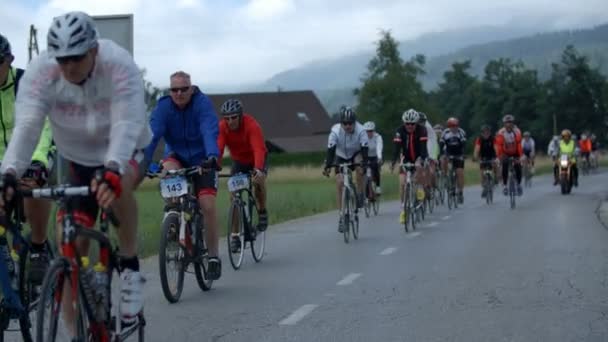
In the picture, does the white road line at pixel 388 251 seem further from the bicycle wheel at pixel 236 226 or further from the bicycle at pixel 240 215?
the bicycle wheel at pixel 236 226

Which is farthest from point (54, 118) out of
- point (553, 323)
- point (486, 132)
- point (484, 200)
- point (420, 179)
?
point (484, 200)

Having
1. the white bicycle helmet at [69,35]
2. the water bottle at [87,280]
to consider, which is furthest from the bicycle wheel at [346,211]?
the white bicycle helmet at [69,35]

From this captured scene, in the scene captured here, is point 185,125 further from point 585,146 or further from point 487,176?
point 585,146

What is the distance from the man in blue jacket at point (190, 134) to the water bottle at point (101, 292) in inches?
160

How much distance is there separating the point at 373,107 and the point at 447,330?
96.1 m

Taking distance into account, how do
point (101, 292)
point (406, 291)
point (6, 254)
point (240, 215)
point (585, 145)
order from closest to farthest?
point (101, 292)
point (6, 254)
point (406, 291)
point (240, 215)
point (585, 145)

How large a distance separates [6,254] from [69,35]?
71.1 inches

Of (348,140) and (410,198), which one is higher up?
(348,140)

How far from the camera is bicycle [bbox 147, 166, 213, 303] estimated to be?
9.95 meters

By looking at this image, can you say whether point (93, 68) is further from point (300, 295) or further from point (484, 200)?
point (484, 200)

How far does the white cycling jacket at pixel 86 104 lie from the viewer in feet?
19.2

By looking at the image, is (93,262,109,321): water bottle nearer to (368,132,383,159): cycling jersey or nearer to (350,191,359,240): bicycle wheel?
(350,191,359,240): bicycle wheel

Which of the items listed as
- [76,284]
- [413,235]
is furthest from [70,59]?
[413,235]

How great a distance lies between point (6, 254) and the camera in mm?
6820
